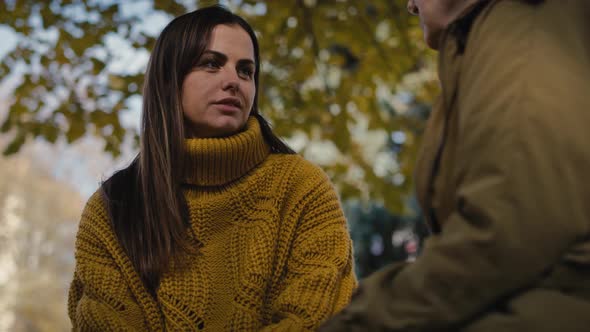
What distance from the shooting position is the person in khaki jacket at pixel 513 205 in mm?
888

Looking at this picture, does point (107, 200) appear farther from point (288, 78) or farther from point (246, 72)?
point (288, 78)

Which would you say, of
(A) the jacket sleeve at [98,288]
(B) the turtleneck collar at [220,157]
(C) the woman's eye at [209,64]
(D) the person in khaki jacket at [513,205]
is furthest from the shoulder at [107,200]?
(D) the person in khaki jacket at [513,205]

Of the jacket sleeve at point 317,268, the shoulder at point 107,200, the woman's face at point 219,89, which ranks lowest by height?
the jacket sleeve at point 317,268

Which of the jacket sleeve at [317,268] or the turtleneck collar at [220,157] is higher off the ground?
the turtleneck collar at [220,157]

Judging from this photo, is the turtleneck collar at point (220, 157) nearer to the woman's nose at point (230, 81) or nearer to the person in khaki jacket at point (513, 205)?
the woman's nose at point (230, 81)

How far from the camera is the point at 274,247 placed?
1764 millimetres

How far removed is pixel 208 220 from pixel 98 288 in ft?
1.19

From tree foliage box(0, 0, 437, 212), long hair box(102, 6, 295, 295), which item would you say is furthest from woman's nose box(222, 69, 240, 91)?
tree foliage box(0, 0, 437, 212)

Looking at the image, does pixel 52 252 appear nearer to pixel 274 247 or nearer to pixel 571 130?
pixel 274 247

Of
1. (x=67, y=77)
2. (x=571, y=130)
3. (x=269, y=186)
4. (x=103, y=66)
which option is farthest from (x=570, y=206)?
(x=67, y=77)

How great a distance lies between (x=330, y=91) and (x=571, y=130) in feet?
11.7

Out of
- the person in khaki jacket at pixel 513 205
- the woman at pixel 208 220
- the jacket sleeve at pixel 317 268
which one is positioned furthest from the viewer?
the woman at pixel 208 220

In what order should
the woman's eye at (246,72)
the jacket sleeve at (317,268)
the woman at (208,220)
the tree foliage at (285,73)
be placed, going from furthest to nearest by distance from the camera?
the tree foliage at (285,73), the woman's eye at (246,72), the woman at (208,220), the jacket sleeve at (317,268)

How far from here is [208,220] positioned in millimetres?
1829
